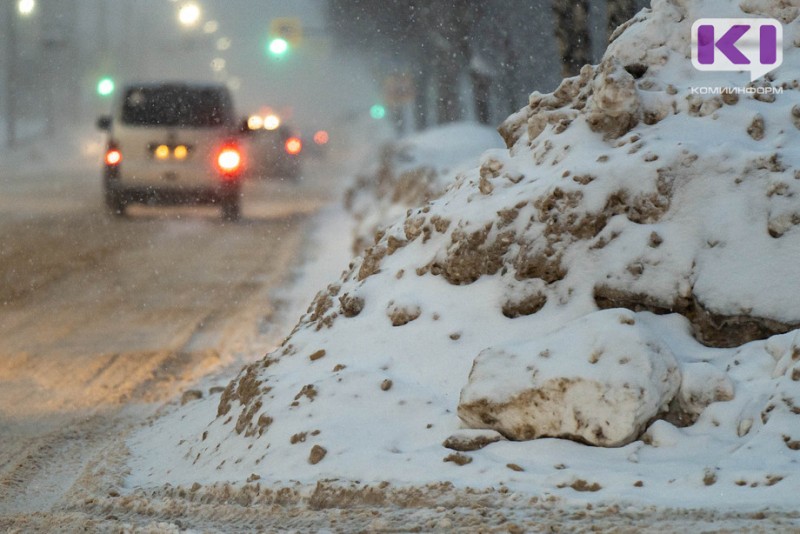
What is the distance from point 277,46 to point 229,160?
13872 mm

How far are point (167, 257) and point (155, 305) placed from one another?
366 centimetres

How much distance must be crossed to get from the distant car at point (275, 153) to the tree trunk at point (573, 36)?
16.0 m

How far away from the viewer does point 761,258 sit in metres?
6.14

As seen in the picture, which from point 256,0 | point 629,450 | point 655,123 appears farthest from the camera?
point 256,0

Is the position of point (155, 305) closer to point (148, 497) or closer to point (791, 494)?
point (148, 497)

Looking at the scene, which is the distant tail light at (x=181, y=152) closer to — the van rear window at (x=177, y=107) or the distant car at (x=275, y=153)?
the van rear window at (x=177, y=107)

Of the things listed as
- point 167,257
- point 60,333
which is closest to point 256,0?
point 167,257

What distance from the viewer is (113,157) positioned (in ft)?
66.9

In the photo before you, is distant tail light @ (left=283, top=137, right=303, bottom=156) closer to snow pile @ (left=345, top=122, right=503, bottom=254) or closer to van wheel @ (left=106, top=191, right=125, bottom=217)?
snow pile @ (left=345, top=122, right=503, bottom=254)

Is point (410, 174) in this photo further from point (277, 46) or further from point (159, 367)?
point (277, 46)

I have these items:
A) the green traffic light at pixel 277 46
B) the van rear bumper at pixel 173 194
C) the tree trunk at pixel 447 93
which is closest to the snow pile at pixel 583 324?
the van rear bumper at pixel 173 194

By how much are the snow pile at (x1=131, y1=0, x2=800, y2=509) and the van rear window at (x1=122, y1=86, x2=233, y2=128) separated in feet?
41.4

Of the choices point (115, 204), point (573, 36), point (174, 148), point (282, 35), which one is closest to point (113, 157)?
point (115, 204)

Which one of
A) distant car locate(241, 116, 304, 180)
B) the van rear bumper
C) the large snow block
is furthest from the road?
distant car locate(241, 116, 304, 180)
